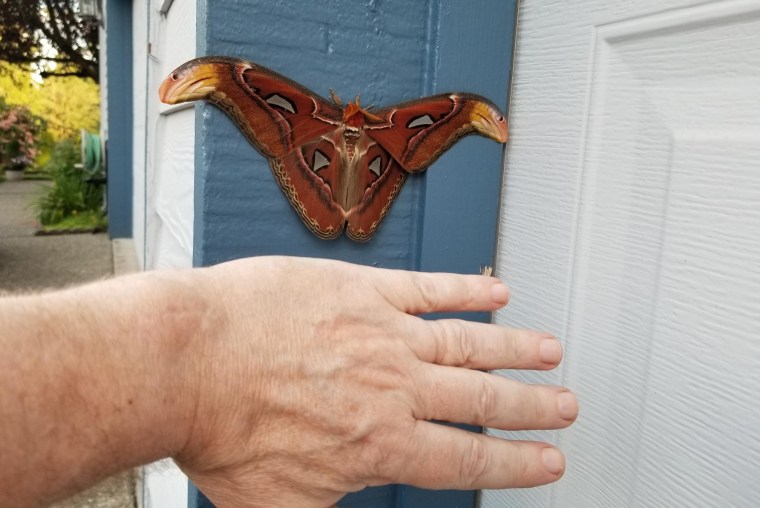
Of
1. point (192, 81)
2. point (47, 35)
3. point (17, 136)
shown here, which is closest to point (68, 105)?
point (47, 35)

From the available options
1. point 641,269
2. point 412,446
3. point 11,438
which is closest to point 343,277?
point 412,446

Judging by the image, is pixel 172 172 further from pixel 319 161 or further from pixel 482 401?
pixel 482 401

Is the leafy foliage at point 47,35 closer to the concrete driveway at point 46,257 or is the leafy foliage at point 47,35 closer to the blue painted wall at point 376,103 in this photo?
the concrete driveway at point 46,257

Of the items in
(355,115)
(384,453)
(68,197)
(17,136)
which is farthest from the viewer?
(17,136)

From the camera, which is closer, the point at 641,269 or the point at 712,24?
the point at 712,24

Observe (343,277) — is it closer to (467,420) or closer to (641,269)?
(467,420)

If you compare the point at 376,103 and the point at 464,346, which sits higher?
the point at 376,103

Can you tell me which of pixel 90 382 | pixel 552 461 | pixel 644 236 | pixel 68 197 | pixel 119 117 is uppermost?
pixel 119 117
